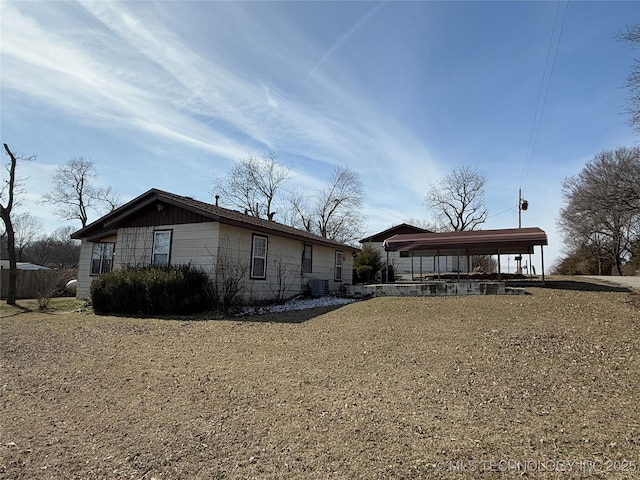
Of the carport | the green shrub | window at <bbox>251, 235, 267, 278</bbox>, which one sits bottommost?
the green shrub

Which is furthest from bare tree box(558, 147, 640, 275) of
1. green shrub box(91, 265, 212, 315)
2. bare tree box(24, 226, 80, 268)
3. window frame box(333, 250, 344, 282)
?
bare tree box(24, 226, 80, 268)

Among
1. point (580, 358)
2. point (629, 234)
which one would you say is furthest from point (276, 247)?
point (629, 234)

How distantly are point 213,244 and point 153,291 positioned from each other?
215cm

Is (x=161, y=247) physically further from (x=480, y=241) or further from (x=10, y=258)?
(x=480, y=241)

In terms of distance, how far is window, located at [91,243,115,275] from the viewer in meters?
17.4

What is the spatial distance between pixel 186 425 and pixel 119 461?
700mm

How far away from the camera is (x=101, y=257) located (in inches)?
690

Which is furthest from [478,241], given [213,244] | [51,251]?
[51,251]

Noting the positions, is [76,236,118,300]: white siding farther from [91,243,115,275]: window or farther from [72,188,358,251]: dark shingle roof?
[72,188,358,251]: dark shingle roof

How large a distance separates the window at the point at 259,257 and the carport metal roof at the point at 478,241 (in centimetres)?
625

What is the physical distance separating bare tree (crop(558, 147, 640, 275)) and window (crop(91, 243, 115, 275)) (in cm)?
2538

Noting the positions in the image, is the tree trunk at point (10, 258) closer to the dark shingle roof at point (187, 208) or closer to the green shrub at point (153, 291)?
the dark shingle roof at point (187, 208)

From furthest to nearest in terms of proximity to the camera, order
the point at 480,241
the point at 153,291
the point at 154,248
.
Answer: the point at 480,241 < the point at 154,248 < the point at 153,291

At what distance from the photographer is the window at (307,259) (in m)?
16.3
